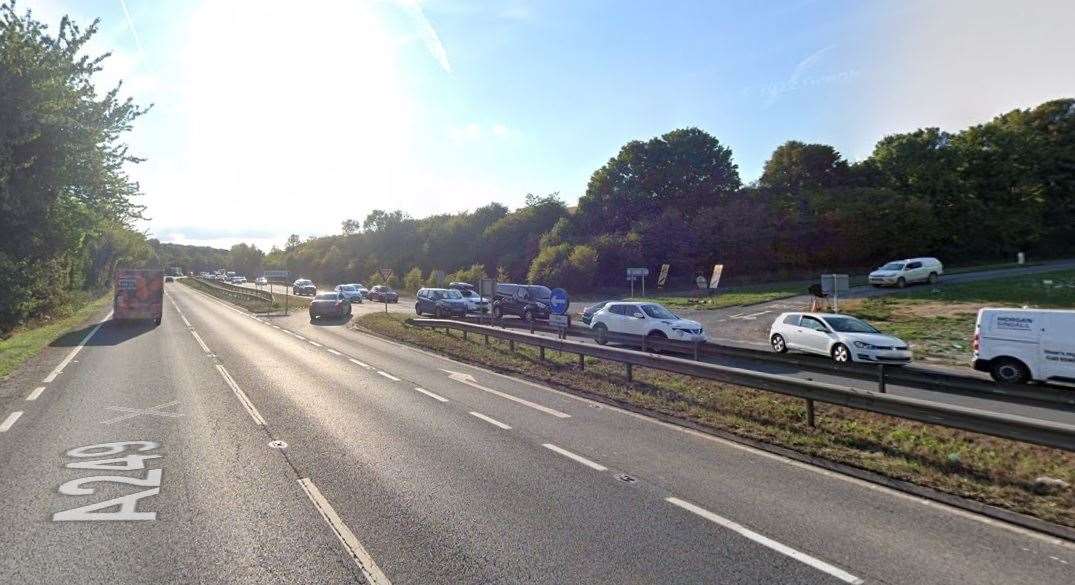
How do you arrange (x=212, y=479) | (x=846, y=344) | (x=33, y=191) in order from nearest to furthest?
(x=212, y=479)
(x=846, y=344)
(x=33, y=191)

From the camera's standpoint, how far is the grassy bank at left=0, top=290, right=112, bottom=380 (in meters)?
16.8

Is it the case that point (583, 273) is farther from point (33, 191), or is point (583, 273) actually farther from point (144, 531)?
point (144, 531)

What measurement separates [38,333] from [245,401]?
19.7 meters

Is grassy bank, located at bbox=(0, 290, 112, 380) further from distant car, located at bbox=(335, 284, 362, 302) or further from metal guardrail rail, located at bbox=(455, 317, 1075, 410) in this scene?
distant car, located at bbox=(335, 284, 362, 302)

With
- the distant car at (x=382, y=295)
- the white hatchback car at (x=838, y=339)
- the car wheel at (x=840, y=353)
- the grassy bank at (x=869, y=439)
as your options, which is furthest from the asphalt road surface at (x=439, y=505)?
the distant car at (x=382, y=295)

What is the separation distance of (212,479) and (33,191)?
20356 millimetres

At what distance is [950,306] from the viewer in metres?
28.8

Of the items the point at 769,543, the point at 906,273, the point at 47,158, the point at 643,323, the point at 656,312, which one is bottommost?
the point at 769,543

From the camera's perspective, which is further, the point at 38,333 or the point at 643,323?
the point at 38,333

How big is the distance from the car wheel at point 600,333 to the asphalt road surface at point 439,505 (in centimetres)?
980

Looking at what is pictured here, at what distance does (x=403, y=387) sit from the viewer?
42.7ft

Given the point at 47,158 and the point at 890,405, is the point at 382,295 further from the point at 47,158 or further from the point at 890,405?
the point at 890,405

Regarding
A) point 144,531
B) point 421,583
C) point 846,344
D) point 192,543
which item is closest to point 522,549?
point 421,583

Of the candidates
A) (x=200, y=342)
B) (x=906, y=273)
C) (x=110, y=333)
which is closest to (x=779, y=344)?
(x=200, y=342)
